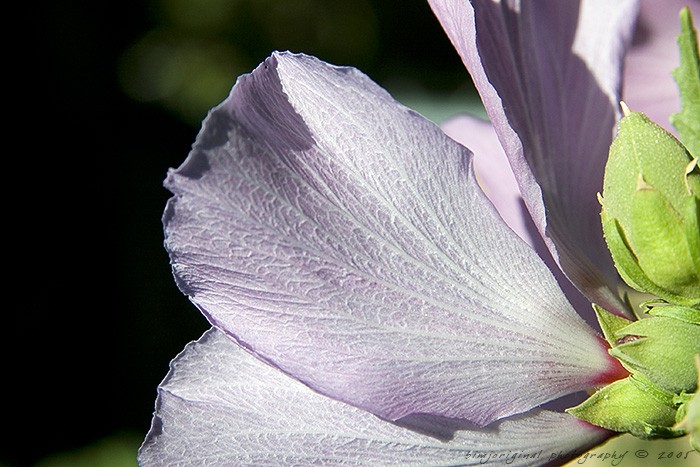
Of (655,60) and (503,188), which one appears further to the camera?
(655,60)

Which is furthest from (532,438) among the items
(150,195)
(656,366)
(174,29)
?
(174,29)

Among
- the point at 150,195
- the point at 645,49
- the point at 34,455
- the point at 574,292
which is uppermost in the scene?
the point at 645,49

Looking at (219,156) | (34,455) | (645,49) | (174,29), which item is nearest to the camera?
(219,156)

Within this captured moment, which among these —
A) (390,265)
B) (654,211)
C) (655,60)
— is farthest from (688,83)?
(655,60)

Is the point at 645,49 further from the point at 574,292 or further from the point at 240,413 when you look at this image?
the point at 240,413

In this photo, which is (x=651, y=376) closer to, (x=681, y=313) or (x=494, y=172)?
(x=681, y=313)

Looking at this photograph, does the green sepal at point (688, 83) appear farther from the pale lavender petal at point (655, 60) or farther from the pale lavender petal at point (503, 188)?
the pale lavender petal at point (655, 60)

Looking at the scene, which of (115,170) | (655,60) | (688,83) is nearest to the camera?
(688,83)
